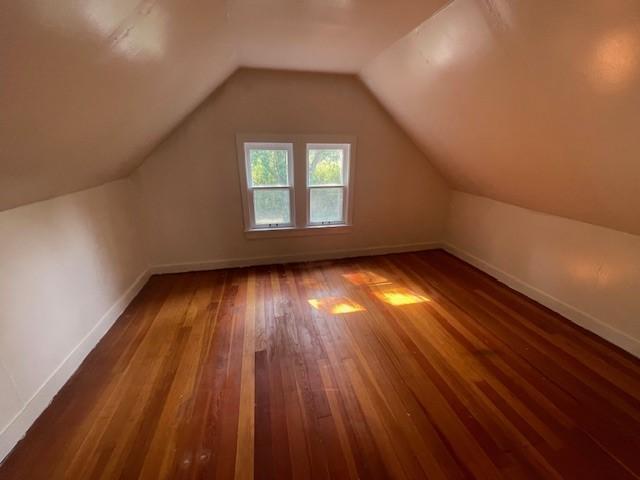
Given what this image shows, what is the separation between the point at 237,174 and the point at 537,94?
268cm

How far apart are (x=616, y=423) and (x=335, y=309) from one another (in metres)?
1.84

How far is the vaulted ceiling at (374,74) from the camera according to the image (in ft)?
3.32

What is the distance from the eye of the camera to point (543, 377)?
1815mm

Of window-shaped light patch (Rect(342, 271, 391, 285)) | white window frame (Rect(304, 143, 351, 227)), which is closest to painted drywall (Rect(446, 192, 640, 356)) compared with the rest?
window-shaped light patch (Rect(342, 271, 391, 285))

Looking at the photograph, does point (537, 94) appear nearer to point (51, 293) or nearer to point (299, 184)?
point (299, 184)

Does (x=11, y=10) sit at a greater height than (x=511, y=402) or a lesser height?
greater

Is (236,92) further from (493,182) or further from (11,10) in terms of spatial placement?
(493,182)

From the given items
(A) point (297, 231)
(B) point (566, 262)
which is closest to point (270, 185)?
(A) point (297, 231)

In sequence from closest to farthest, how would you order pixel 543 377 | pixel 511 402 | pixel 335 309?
pixel 511 402, pixel 543 377, pixel 335 309

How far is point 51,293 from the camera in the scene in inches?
68.4

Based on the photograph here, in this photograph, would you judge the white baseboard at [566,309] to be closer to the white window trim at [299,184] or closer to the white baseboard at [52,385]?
the white window trim at [299,184]

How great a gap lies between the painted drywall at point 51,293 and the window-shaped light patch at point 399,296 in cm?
241

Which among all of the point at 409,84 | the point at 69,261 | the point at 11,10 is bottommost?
the point at 69,261

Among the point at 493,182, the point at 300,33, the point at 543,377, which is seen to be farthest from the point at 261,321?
the point at 493,182
